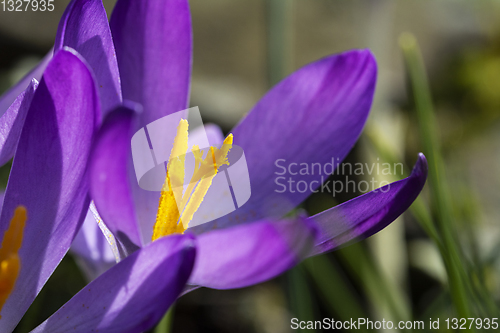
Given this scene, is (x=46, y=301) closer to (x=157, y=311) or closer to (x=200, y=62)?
(x=157, y=311)

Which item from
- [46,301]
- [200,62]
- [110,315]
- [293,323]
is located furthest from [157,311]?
[200,62]

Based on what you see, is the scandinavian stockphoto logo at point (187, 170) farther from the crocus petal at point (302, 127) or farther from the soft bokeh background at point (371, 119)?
the soft bokeh background at point (371, 119)

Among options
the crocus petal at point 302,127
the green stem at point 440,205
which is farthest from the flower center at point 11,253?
the green stem at point 440,205

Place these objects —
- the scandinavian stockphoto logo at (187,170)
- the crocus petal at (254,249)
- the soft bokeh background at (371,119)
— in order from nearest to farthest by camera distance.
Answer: the crocus petal at (254,249), the scandinavian stockphoto logo at (187,170), the soft bokeh background at (371,119)

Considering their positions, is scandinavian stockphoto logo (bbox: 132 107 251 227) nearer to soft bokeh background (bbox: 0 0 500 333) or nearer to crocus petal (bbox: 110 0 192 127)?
crocus petal (bbox: 110 0 192 127)

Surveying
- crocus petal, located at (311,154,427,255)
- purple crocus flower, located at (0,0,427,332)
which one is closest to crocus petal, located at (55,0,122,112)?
purple crocus flower, located at (0,0,427,332)

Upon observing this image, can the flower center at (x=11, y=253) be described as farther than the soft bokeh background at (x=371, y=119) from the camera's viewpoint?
No

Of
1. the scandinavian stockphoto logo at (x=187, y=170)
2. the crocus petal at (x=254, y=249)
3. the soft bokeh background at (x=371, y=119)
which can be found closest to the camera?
the crocus petal at (x=254, y=249)

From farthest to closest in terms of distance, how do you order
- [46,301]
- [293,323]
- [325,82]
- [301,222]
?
[46,301] → [293,323] → [325,82] → [301,222]
